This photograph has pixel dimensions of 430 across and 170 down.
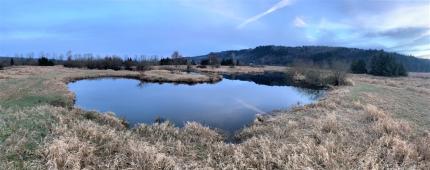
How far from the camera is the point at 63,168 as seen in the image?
23.1 feet

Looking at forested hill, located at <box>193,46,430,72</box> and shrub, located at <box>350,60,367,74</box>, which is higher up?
forested hill, located at <box>193,46,430,72</box>

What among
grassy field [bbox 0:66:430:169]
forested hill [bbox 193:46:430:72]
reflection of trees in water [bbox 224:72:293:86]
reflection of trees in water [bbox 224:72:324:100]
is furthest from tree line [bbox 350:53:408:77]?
grassy field [bbox 0:66:430:169]

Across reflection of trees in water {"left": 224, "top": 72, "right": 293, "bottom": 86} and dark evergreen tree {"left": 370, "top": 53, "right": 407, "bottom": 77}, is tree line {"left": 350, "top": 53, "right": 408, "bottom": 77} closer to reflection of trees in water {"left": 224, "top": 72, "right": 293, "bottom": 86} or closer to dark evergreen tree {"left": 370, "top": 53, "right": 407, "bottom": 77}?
dark evergreen tree {"left": 370, "top": 53, "right": 407, "bottom": 77}

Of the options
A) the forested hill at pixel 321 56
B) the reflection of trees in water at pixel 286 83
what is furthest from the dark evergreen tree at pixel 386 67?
the forested hill at pixel 321 56

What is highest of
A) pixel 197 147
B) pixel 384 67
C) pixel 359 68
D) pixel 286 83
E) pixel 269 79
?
pixel 384 67

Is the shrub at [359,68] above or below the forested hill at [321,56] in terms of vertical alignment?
below

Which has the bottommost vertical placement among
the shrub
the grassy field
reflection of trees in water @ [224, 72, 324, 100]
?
reflection of trees in water @ [224, 72, 324, 100]

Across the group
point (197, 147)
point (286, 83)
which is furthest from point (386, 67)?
point (197, 147)

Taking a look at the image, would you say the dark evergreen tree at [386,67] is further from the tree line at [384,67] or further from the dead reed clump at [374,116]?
the dead reed clump at [374,116]

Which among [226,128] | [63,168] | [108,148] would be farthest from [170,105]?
[63,168]

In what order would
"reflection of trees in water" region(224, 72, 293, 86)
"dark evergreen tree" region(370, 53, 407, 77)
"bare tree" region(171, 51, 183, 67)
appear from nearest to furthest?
"reflection of trees in water" region(224, 72, 293, 86)
"dark evergreen tree" region(370, 53, 407, 77)
"bare tree" region(171, 51, 183, 67)

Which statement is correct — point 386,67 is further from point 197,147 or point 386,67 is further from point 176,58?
point 197,147

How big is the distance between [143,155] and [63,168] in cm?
178

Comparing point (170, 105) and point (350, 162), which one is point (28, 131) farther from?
point (170, 105)
